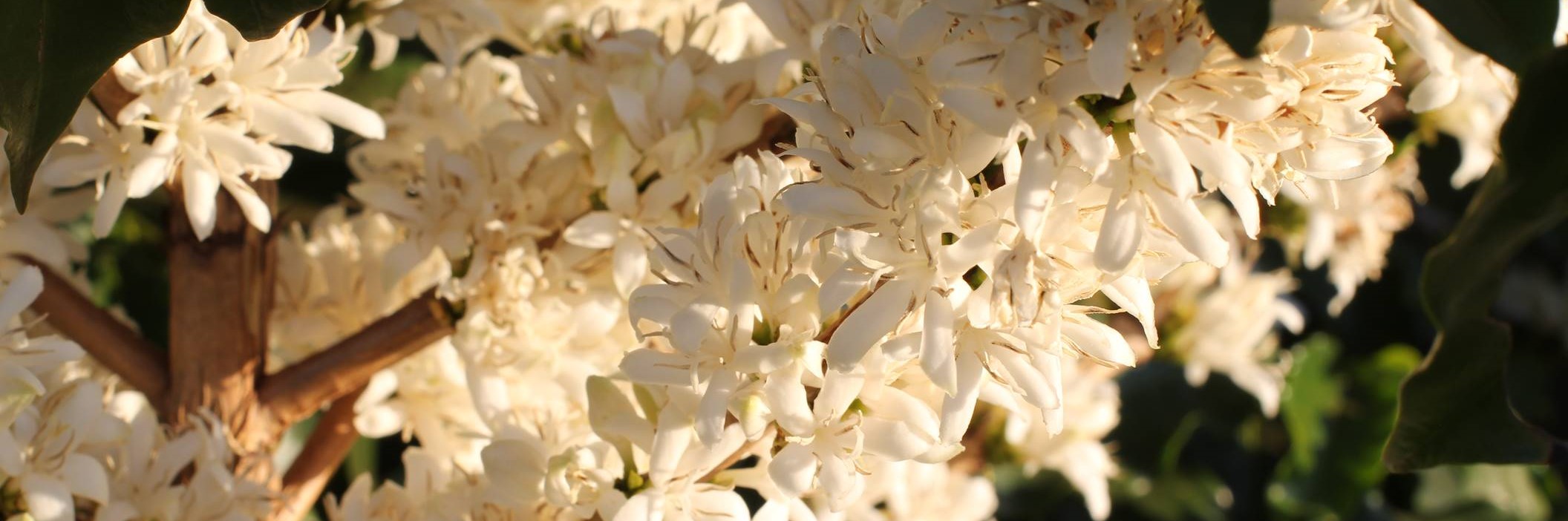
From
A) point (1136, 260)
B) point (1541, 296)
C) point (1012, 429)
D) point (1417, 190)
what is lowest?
point (1541, 296)

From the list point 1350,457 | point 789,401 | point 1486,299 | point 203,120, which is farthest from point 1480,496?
point 203,120

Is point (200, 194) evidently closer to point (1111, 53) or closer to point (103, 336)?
point (103, 336)

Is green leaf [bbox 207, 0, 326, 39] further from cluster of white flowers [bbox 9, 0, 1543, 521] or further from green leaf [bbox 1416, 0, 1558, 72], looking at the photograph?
green leaf [bbox 1416, 0, 1558, 72]

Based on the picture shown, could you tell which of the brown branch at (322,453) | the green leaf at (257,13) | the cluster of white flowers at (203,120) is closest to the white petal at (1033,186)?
the green leaf at (257,13)

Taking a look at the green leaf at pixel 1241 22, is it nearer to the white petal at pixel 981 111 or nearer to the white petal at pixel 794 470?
the white petal at pixel 981 111

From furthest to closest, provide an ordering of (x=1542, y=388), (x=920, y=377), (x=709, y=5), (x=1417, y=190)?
(x=1542, y=388)
(x=1417, y=190)
(x=709, y=5)
(x=920, y=377)

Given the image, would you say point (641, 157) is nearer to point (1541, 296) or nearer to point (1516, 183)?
point (1516, 183)

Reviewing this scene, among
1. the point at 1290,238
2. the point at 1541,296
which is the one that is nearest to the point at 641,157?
the point at 1290,238
